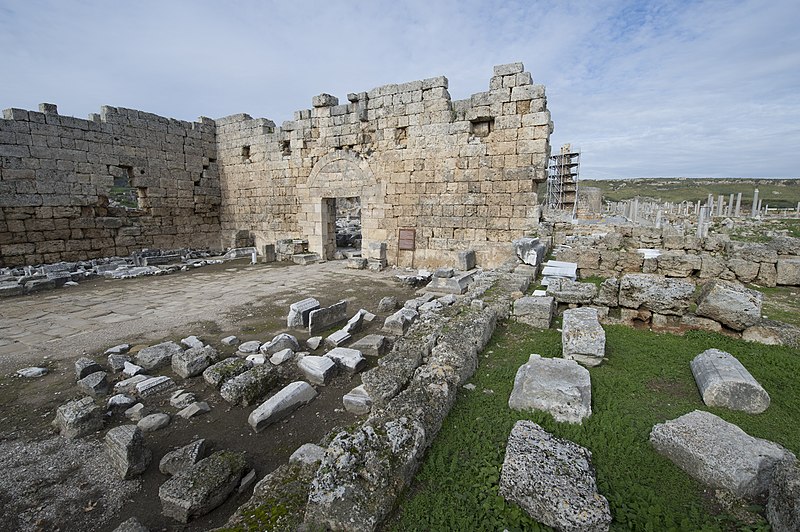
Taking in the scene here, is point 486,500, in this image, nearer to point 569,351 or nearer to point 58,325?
point 569,351

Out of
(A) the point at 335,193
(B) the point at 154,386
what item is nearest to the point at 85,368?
(B) the point at 154,386

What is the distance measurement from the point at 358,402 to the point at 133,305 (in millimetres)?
6411

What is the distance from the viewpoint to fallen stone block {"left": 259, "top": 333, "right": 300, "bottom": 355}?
519cm

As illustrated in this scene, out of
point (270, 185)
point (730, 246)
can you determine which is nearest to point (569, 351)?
point (730, 246)

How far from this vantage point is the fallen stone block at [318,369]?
14.7 ft

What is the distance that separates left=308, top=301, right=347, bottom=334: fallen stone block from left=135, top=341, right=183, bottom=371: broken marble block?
1.89 meters

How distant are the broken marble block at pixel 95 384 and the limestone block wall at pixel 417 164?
8601 mm

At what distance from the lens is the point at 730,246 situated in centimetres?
812

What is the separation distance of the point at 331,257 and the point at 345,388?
390 inches

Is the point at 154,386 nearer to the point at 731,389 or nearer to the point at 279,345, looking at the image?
the point at 279,345

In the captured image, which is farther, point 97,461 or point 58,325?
point 58,325

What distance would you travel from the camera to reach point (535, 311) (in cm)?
485

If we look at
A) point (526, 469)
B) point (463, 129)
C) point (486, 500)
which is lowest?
point (486, 500)

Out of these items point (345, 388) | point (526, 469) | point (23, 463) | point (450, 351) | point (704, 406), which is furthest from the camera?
point (345, 388)
